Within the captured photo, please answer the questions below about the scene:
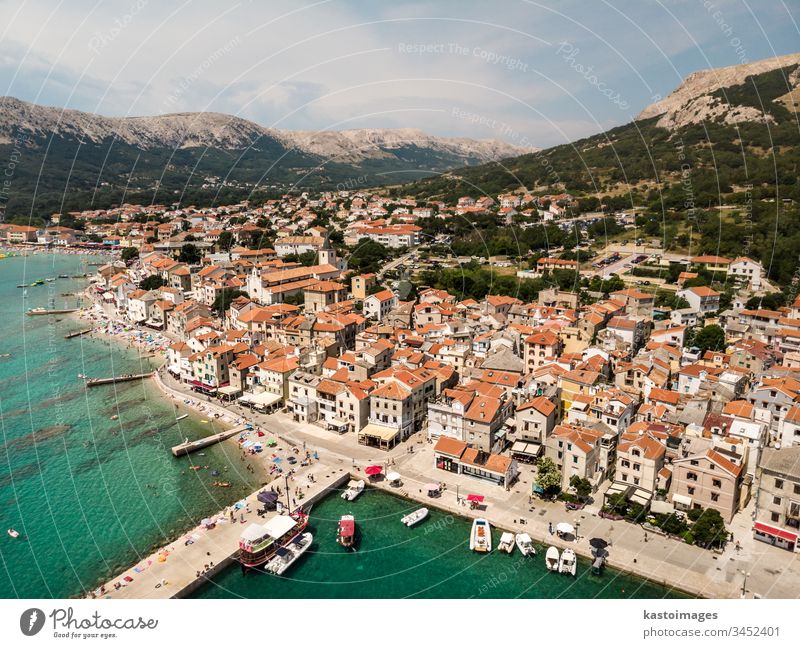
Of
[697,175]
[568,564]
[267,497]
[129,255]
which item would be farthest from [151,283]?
[697,175]

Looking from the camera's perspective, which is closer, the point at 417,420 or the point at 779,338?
the point at 417,420

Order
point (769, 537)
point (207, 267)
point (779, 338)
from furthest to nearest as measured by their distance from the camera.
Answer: point (207, 267) → point (779, 338) → point (769, 537)

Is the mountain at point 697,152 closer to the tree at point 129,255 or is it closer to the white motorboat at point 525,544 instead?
the tree at point 129,255

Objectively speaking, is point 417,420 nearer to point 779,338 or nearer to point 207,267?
point 779,338

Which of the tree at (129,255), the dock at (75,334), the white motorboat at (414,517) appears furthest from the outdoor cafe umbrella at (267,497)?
the tree at (129,255)

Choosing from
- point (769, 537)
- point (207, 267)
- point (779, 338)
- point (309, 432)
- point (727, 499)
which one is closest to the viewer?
point (769, 537)

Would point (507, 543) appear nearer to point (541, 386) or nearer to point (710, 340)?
point (541, 386)

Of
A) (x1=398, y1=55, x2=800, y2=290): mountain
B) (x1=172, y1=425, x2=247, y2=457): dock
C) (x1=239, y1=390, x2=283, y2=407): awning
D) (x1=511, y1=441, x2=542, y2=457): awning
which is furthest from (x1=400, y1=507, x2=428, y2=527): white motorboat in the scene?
(x1=398, y1=55, x2=800, y2=290): mountain

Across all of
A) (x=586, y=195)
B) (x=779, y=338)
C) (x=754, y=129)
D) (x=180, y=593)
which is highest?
(x=754, y=129)
